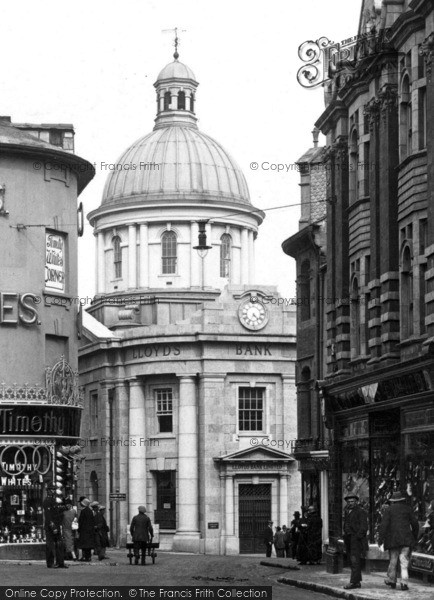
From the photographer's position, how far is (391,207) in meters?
37.3

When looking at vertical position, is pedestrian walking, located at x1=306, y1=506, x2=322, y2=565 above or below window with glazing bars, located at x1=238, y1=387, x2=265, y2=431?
below

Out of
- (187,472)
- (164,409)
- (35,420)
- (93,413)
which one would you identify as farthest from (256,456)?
(35,420)

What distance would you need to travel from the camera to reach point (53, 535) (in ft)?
131

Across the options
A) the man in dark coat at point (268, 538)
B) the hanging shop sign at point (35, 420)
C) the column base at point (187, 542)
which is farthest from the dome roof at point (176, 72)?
the hanging shop sign at point (35, 420)

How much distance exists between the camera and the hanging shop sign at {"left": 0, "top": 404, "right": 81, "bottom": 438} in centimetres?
4803

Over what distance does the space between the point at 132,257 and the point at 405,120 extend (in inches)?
2385

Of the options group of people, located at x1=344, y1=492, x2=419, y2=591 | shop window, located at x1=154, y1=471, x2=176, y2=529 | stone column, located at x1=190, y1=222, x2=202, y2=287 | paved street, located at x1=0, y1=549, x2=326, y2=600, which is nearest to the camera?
group of people, located at x1=344, y1=492, x2=419, y2=591

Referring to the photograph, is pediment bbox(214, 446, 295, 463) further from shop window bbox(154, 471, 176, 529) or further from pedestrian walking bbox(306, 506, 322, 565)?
pedestrian walking bbox(306, 506, 322, 565)

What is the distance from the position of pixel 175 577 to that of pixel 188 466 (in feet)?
152

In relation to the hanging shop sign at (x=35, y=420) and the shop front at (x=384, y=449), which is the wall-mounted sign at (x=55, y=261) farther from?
the shop front at (x=384, y=449)

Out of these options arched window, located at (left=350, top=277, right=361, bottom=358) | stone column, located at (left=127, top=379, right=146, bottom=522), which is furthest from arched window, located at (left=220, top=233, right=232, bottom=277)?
arched window, located at (left=350, top=277, right=361, bottom=358)

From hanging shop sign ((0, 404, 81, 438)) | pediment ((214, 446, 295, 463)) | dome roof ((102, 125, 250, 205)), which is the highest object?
dome roof ((102, 125, 250, 205))

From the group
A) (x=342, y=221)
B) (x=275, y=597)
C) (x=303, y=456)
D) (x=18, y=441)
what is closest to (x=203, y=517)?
(x=303, y=456)

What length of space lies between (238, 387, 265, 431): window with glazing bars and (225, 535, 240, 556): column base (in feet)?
19.5
